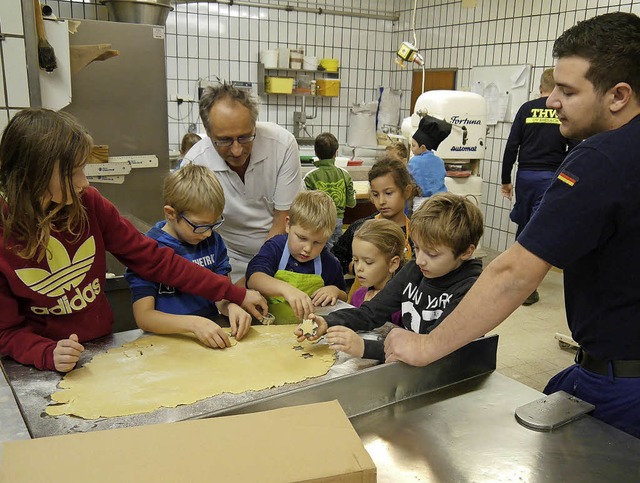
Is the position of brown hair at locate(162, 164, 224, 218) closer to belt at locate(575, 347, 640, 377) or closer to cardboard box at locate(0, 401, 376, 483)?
cardboard box at locate(0, 401, 376, 483)

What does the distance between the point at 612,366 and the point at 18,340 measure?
125cm

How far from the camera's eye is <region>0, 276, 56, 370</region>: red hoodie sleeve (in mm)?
1137

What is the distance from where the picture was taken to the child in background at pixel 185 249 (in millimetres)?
1354

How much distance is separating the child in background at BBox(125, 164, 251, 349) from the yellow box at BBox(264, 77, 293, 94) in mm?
3891

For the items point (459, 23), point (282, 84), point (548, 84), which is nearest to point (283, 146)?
point (548, 84)

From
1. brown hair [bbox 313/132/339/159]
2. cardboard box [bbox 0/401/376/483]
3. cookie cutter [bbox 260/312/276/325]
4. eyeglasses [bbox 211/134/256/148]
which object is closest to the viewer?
cardboard box [bbox 0/401/376/483]

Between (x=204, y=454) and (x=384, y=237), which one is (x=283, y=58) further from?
(x=204, y=454)

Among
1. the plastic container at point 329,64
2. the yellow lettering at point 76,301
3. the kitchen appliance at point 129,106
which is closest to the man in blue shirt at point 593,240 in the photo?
the yellow lettering at point 76,301

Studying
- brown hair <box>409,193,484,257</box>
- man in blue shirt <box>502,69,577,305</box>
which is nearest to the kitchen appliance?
brown hair <box>409,193,484,257</box>

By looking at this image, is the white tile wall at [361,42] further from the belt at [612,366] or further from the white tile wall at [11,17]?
the belt at [612,366]

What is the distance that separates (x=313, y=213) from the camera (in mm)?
1672

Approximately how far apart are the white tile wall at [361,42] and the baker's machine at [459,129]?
2.26 ft

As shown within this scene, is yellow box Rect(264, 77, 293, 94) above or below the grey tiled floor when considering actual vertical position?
above

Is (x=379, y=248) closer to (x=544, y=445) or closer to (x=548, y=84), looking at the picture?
(x=544, y=445)
